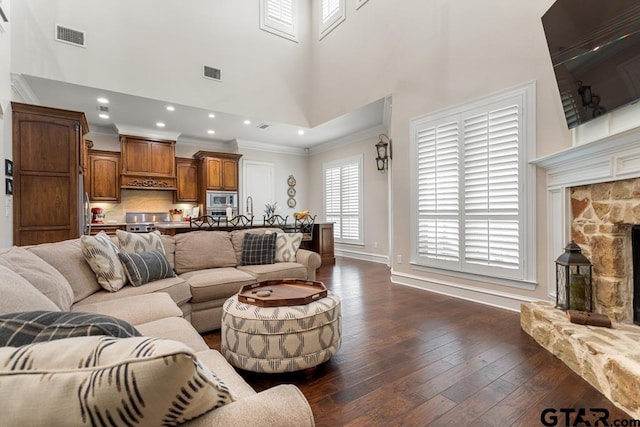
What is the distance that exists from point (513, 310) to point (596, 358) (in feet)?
4.84

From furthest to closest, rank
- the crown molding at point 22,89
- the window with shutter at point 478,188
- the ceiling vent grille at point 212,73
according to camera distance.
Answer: the ceiling vent grille at point 212,73 < the crown molding at point 22,89 < the window with shutter at point 478,188

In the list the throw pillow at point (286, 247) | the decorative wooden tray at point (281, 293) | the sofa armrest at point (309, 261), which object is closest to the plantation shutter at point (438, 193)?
the sofa armrest at point (309, 261)

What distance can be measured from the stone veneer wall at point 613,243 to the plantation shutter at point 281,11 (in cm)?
613

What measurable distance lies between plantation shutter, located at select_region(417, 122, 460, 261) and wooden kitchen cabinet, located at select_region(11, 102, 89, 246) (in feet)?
15.4

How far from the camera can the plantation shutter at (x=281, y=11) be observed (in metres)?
6.08

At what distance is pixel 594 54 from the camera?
7.41ft

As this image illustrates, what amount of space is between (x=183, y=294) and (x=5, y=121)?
10.7 ft

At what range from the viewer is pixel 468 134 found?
3.63 meters

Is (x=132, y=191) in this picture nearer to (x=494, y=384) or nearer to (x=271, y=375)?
(x=271, y=375)

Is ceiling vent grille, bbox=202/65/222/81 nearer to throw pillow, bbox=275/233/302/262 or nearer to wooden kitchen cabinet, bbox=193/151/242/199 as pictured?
wooden kitchen cabinet, bbox=193/151/242/199

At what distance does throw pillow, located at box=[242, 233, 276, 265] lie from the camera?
11.5 feet

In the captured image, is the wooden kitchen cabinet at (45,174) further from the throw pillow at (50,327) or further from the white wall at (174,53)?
the throw pillow at (50,327)

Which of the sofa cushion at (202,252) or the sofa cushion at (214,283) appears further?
the sofa cushion at (202,252)

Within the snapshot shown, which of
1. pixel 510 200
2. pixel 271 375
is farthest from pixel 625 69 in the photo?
pixel 271 375
